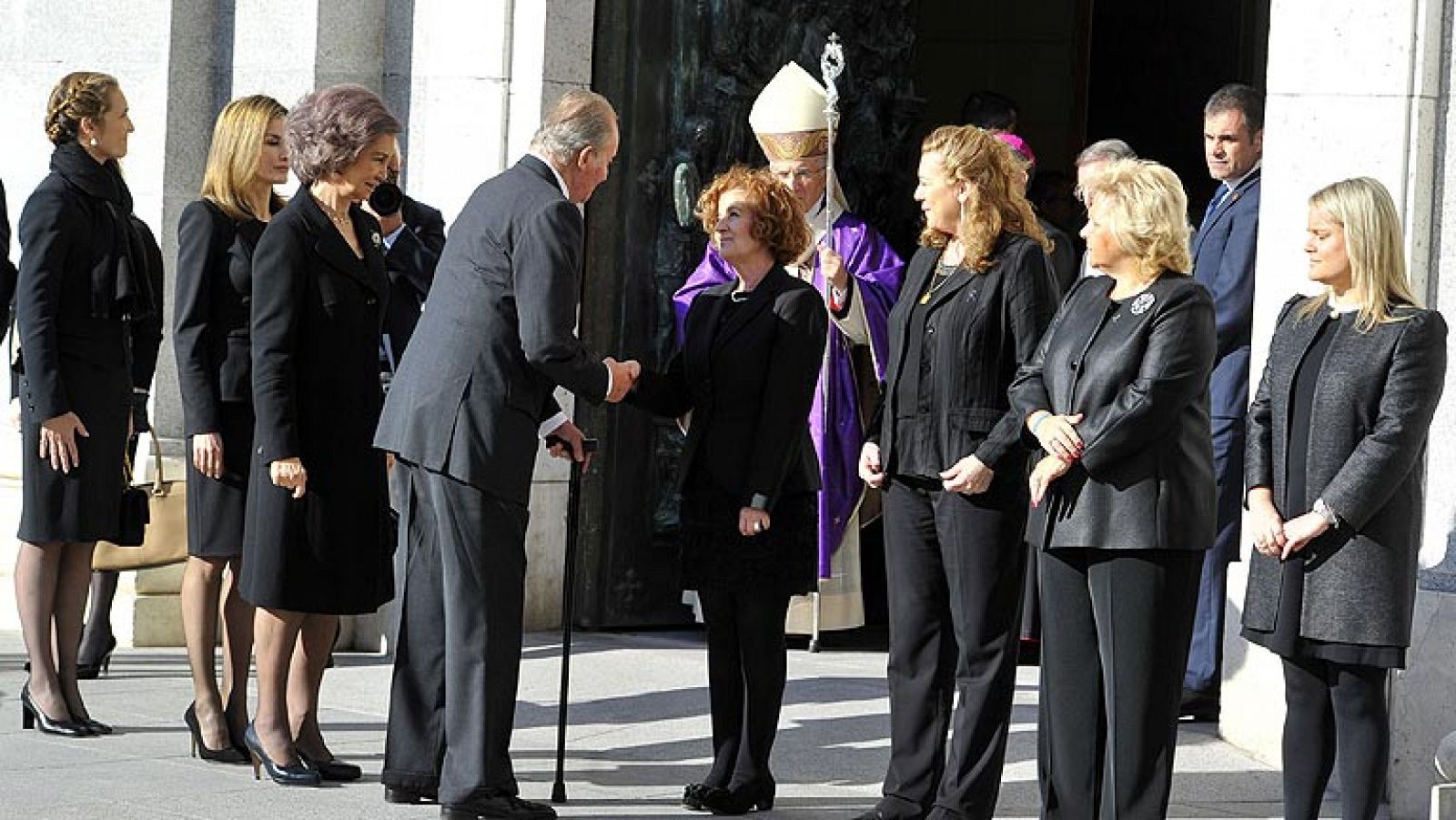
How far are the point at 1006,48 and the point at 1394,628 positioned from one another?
8.64 metres

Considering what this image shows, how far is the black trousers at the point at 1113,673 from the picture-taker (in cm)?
629

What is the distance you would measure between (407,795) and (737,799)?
3.05 feet

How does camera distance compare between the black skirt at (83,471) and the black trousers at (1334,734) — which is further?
the black skirt at (83,471)

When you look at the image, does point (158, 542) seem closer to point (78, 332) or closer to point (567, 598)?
point (78, 332)

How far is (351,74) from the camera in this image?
34.0ft

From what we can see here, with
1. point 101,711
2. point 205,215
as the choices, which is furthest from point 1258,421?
point 101,711

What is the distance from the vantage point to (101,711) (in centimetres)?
860

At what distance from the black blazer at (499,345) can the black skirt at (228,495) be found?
1.04m

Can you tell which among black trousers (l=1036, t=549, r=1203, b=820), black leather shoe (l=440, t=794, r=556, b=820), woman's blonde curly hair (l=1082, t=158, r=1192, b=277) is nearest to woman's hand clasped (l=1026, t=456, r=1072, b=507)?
black trousers (l=1036, t=549, r=1203, b=820)

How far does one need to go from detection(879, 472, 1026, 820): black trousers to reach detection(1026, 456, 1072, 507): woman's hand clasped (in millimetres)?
540

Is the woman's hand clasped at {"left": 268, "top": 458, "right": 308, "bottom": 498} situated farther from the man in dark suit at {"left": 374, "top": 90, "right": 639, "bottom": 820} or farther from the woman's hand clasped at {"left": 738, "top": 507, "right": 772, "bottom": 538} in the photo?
the woman's hand clasped at {"left": 738, "top": 507, "right": 772, "bottom": 538}

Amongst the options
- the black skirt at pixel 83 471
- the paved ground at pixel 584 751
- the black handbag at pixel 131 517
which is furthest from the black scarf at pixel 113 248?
the paved ground at pixel 584 751

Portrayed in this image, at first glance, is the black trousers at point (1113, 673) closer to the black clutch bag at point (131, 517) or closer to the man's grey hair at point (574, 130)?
the man's grey hair at point (574, 130)

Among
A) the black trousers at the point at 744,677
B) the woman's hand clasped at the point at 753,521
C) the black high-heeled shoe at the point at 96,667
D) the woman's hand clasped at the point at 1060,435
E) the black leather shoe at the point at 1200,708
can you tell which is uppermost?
the woman's hand clasped at the point at 1060,435
